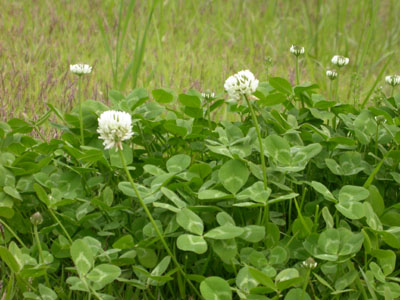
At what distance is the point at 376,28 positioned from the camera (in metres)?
5.14

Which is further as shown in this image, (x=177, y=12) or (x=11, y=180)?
(x=177, y=12)

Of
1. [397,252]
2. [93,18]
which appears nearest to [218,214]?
[397,252]

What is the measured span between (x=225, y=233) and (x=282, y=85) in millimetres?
715

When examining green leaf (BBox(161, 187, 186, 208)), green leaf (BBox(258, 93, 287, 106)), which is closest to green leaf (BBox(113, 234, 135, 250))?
green leaf (BBox(161, 187, 186, 208))

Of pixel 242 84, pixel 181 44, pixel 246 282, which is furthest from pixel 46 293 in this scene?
pixel 181 44

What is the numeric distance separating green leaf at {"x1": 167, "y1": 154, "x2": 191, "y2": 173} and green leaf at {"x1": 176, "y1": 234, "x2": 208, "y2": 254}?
308 millimetres

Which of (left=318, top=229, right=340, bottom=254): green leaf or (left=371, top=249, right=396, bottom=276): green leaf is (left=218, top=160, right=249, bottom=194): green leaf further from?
(left=371, top=249, right=396, bottom=276): green leaf

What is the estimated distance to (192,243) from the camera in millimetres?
1513

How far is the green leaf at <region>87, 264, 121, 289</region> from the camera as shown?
1.51 meters

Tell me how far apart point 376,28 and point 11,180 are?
412cm

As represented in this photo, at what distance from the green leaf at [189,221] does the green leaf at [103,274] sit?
203mm

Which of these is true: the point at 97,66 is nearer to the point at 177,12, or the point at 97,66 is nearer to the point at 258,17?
the point at 177,12

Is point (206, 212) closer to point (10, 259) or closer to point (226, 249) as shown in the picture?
point (226, 249)

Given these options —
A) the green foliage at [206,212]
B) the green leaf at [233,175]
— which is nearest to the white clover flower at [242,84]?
the green foliage at [206,212]
